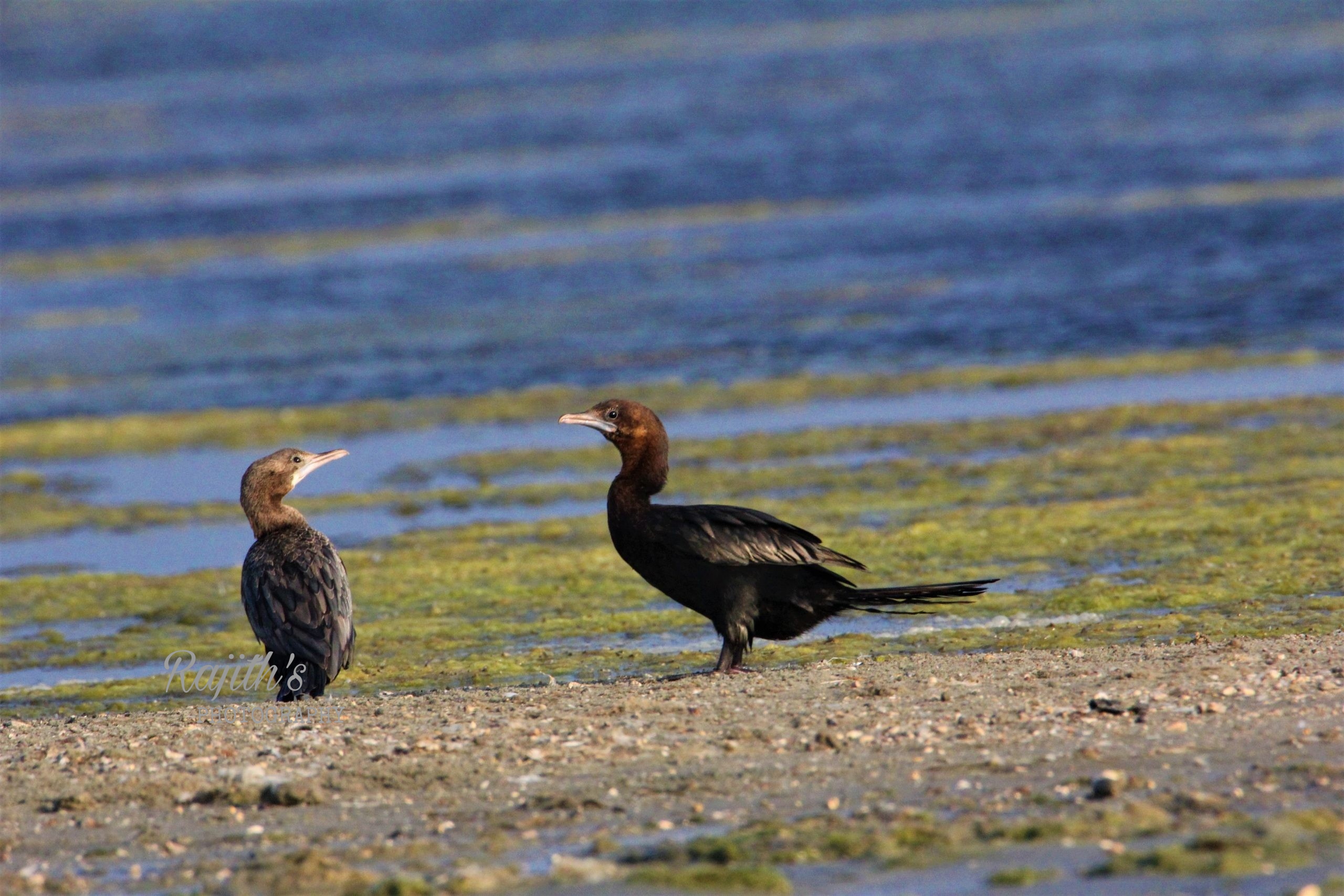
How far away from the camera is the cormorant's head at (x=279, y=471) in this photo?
426 inches

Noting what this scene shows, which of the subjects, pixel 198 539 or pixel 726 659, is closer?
pixel 726 659

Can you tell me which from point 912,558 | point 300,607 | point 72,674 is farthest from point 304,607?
point 912,558

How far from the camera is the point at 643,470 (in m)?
9.66

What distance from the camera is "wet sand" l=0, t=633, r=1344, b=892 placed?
662 cm

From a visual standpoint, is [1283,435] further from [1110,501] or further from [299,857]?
[299,857]

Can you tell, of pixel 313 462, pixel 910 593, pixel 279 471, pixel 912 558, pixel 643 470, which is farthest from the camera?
pixel 912 558

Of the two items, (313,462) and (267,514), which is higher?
(313,462)

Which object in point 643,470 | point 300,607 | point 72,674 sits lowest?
point 72,674

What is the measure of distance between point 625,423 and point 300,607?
6.39 feet

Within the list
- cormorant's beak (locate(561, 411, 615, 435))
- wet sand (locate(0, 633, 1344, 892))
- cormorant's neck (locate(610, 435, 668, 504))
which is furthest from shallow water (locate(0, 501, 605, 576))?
wet sand (locate(0, 633, 1344, 892))

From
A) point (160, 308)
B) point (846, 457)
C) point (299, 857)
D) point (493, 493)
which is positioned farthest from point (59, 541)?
point (160, 308)

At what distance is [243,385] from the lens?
22.3m

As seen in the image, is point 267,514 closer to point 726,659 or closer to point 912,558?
point 726,659

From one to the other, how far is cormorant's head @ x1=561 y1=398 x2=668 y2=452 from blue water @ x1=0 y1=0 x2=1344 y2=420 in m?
10.8
